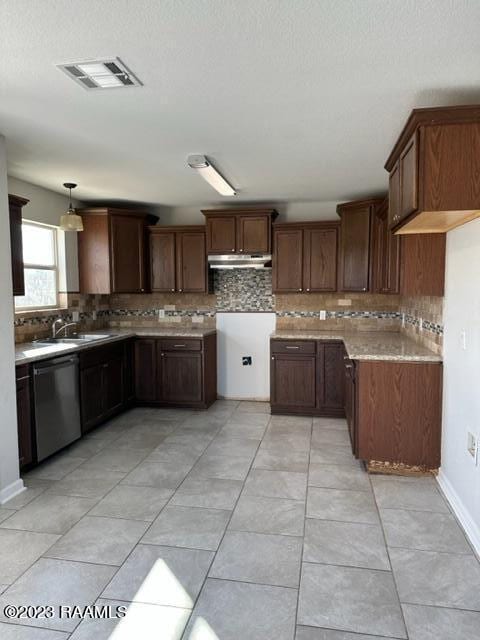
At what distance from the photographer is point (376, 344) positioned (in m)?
3.87

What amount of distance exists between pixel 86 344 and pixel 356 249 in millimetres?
2950

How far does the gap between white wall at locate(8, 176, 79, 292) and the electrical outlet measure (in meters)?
4.03

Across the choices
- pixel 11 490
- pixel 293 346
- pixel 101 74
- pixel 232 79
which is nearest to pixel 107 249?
pixel 293 346

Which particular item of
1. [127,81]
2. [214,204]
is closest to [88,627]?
[127,81]

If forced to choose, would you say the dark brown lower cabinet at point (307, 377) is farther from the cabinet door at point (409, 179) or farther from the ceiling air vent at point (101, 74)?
the ceiling air vent at point (101, 74)

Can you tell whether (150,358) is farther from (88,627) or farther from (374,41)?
(374,41)

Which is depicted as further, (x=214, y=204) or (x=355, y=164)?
(x=214, y=204)

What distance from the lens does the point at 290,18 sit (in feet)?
5.32

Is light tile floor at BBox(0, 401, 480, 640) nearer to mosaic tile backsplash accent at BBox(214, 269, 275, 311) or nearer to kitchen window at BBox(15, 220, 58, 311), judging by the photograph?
kitchen window at BBox(15, 220, 58, 311)

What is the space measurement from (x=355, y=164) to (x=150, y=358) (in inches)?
118

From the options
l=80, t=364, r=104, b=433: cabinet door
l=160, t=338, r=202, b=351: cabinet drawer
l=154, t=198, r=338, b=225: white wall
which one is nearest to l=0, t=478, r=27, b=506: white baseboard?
l=80, t=364, r=104, b=433: cabinet door

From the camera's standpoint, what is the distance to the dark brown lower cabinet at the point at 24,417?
3.16 metres

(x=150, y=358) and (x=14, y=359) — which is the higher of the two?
(x=14, y=359)

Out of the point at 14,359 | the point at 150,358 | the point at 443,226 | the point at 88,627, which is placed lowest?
the point at 88,627
